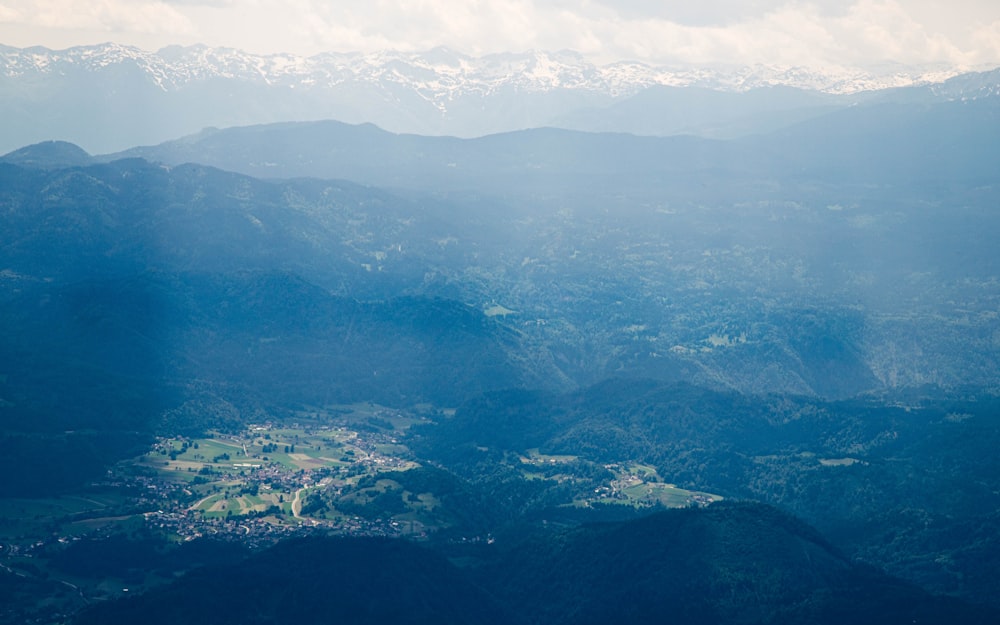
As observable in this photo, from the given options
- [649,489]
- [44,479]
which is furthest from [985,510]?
[44,479]

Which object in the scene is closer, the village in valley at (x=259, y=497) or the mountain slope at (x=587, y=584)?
the mountain slope at (x=587, y=584)

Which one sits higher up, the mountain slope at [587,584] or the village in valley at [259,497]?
the mountain slope at [587,584]

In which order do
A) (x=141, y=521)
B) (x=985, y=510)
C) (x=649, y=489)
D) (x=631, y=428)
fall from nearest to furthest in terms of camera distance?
(x=141, y=521)
(x=985, y=510)
(x=649, y=489)
(x=631, y=428)

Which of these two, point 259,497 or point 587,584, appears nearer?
point 587,584

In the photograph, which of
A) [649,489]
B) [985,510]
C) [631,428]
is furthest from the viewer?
[631,428]

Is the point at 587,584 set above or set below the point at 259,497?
above

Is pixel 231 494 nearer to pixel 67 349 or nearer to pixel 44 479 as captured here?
pixel 44 479

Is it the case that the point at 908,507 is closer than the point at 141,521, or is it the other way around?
the point at 141,521

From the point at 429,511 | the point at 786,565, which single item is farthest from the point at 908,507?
the point at 429,511

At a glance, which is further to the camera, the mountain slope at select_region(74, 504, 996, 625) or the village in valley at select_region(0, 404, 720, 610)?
the village in valley at select_region(0, 404, 720, 610)

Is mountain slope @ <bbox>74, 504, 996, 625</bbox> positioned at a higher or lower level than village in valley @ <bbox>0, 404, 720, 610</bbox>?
higher
